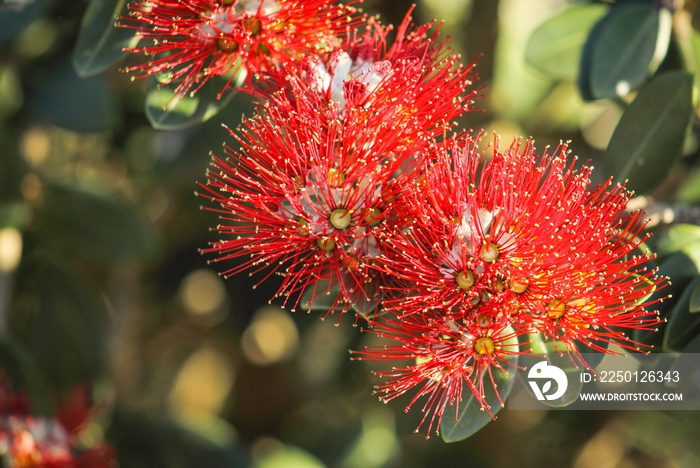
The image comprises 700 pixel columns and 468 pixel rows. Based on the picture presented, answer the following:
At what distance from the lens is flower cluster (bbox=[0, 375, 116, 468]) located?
1.56 m

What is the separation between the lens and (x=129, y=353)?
2387 millimetres

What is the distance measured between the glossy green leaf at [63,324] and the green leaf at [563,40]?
131 cm

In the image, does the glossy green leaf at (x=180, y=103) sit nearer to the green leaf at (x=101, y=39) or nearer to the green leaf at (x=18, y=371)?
the green leaf at (x=101, y=39)

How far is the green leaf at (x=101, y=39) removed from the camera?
3.90 feet

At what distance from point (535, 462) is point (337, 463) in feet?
2.19

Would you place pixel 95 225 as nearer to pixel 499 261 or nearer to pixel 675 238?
pixel 499 261

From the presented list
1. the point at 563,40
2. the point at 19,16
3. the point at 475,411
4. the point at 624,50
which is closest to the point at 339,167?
the point at 475,411

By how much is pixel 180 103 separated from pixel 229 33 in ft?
0.46

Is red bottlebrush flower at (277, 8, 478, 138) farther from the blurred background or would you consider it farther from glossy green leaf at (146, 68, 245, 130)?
the blurred background

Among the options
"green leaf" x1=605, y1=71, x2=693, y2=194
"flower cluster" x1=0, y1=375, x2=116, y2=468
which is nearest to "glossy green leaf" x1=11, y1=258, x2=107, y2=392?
"flower cluster" x1=0, y1=375, x2=116, y2=468

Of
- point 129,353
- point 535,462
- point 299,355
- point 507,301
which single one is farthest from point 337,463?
point 507,301

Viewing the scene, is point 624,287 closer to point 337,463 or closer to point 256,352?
point 337,463

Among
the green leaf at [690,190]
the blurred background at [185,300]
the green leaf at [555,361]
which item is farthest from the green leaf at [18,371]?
the green leaf at [690,190]

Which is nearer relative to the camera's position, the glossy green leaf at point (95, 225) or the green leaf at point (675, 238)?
the green leaf at point (675, 238)
